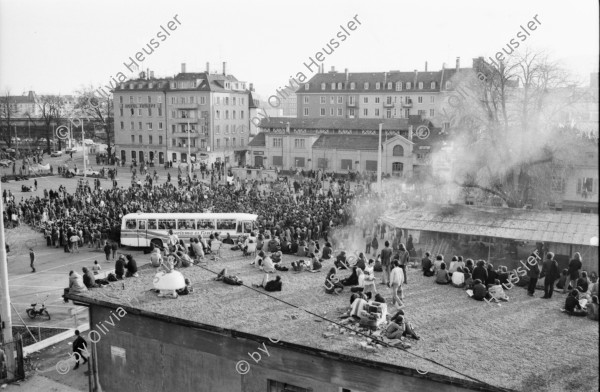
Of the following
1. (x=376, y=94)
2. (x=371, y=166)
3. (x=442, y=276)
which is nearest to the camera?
(x=442, y=276)

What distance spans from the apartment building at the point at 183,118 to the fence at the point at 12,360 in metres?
60.2

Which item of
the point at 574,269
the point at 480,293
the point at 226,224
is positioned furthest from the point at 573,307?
the point at 226,224

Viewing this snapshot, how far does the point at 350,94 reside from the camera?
8556cm

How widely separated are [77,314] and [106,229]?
11.6m

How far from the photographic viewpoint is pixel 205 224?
3406 centimetres

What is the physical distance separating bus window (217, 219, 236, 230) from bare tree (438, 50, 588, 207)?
17.0 meters

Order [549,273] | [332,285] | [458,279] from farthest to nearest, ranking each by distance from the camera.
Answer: [458,279]
[332,285]
[549,273]

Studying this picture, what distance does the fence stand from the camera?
58.6 ft

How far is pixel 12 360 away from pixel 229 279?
778 centimetres

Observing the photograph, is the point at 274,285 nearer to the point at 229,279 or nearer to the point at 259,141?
the point at 229,279

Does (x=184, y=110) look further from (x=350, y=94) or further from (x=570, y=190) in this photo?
(x=570, y=190)

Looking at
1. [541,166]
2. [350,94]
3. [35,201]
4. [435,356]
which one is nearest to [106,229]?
[35,201]

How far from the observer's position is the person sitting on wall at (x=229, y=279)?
57.8 feet

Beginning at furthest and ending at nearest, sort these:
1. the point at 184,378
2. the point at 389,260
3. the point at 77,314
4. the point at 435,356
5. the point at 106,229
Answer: the point at 106,229 → the point at 77,314 → the point at 389,260 → the point at 184,378 → the point at 435,356
